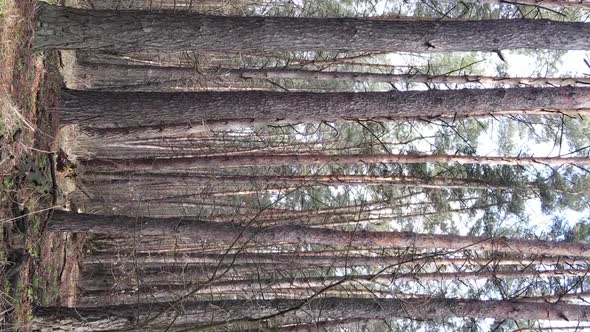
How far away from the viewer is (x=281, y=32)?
218 inches

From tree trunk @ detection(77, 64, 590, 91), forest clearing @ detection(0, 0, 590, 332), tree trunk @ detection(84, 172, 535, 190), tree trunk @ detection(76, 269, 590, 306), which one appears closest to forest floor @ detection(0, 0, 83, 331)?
forest clearing @ detection(0, 0, 590, 332)

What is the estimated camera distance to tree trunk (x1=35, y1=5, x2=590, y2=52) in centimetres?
550

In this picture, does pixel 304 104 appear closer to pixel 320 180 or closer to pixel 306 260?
pixel 306 260

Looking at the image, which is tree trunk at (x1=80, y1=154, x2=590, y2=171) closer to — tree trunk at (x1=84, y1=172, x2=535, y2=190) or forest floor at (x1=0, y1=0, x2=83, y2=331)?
tree trunk at (x1=84, y1=172, x2=535, y2=190)

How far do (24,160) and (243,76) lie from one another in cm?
482

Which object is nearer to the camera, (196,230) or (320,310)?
(320,310)

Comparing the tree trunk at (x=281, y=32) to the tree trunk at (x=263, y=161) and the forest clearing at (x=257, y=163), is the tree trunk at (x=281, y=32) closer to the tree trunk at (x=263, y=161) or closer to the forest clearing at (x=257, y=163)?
the forest clearing at (x=257, y=163)

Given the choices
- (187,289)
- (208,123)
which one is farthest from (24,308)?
(208,123)

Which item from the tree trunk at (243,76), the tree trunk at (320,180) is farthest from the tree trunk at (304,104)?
the tree trunk at (320,180)

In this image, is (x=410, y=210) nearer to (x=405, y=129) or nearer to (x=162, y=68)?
(x=405, y=129)

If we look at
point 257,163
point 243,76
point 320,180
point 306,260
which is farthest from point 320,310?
point 243,76

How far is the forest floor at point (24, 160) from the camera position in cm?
563

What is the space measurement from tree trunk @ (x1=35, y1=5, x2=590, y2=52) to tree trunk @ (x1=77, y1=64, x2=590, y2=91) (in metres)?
2.58

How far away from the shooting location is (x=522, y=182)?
34.5 ft
